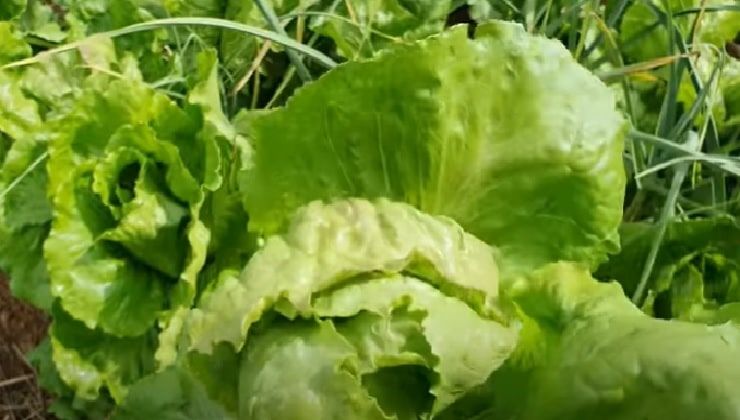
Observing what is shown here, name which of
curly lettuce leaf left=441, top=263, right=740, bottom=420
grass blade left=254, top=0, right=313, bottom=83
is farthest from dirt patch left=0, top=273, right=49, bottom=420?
curly lettuce leaf left=441, top=263, right=740, bottom=420

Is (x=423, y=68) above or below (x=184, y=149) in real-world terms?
above

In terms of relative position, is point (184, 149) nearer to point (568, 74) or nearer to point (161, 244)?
point (161, 244)

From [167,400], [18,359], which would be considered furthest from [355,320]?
[18,359]

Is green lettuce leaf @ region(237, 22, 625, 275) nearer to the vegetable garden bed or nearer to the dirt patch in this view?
the vegetable garden bed

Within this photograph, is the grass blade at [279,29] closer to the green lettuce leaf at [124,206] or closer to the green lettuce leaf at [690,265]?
the green lettuce leaf at [124,206]

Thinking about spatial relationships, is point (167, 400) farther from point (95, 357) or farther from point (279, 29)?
point (279, 29)

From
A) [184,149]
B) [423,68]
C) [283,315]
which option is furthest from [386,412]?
[184,149]
